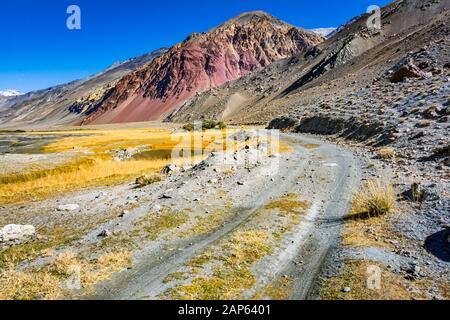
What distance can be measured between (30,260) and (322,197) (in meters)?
12.5

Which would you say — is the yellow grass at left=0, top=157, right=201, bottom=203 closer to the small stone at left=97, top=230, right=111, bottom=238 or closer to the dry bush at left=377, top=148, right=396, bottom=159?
the small stone at left=97, top=230, right=111, bottom=238

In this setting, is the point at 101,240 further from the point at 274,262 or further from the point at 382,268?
the point at 382,268

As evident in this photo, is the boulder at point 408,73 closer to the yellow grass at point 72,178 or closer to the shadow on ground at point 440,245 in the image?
the yellow grass at point 72,178

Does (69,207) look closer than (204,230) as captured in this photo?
No

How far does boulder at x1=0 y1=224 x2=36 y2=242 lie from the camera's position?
15.3 meters

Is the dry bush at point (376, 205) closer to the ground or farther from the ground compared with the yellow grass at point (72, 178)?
farther from the ground

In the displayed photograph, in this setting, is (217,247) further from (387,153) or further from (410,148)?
(410,148)

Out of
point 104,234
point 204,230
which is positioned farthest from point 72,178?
point 204,230

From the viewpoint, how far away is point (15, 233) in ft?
51.1

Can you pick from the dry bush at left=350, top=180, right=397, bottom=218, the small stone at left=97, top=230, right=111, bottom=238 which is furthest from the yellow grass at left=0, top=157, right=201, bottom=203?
the dry bush at left=350, top=180, right=397, bottom=218

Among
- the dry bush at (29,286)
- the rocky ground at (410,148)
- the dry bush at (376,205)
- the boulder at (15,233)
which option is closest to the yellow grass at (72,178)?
the boulder at (15,233)

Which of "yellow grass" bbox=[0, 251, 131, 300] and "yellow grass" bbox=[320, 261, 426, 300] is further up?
"yellow grass" bbox=[320, 261, 426, 300]

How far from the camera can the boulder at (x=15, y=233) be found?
50.1ft

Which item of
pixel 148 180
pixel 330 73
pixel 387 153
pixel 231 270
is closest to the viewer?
pixel 231 270
